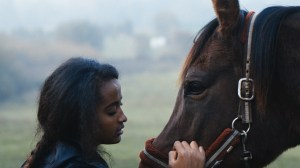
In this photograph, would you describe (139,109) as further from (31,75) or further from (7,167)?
(7,167)

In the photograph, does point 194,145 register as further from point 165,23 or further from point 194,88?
point 165,23

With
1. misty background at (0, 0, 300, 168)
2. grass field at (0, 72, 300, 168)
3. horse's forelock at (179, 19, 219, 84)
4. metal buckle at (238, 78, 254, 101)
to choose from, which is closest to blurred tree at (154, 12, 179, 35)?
misty background at (0, 0, 300, 168)

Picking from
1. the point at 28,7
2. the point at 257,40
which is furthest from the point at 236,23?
the point at 28,7

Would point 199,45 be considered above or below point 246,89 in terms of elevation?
above

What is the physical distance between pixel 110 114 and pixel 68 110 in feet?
0.79

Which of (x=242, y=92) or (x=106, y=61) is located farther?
(x=106, y=61)

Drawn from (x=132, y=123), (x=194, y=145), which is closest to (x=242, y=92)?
(x=194, y=145)

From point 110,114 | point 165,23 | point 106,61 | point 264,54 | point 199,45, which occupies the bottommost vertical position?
point 110,114

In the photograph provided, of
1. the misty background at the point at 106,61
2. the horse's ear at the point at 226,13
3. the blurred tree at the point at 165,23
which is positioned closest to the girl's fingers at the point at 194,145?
the horse's ear at the point at 226,13

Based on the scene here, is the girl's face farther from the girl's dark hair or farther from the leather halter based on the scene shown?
the leather halter

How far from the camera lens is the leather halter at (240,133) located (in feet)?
11.0

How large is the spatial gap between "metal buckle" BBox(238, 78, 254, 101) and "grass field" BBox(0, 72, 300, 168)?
21.6 inches

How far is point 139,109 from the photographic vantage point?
26531mm

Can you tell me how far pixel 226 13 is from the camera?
11.0 feet
